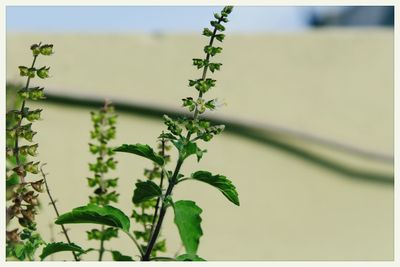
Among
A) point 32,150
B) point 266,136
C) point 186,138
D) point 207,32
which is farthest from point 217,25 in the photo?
point 266,136

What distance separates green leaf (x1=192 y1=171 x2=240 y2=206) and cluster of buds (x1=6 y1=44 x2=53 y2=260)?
7.3 inches

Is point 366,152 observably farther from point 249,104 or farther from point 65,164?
point 65,164

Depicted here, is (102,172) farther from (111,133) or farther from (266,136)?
(266,136)

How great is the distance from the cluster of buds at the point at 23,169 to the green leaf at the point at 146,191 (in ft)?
0.38

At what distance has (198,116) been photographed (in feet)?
2.95

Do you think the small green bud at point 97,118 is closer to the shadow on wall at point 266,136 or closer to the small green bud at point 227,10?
the small green bud at point 227,10

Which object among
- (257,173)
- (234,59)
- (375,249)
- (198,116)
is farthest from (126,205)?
(198,116)

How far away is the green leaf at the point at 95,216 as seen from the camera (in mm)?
903

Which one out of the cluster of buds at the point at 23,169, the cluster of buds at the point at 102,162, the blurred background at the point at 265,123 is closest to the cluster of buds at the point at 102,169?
the cluster of buds at the point at 102,162

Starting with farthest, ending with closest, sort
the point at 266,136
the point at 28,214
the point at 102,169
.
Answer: the point at 266,136 < the point at 102,169 < the point at 28,214

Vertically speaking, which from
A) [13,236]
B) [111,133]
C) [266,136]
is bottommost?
[13,236]

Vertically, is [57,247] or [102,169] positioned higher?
[102,169]

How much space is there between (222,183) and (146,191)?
3.7 inches

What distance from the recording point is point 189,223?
3.03 ft
